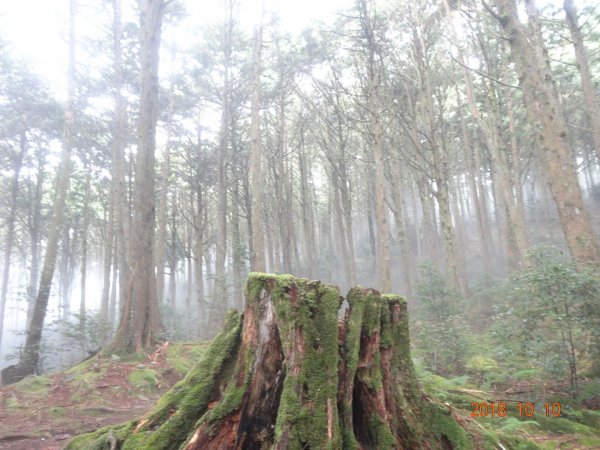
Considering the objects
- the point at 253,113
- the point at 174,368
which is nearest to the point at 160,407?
the point at 174,368

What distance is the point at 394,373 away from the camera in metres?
3.20

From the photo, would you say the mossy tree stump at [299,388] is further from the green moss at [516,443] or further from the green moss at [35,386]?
the green moss at [35,386]

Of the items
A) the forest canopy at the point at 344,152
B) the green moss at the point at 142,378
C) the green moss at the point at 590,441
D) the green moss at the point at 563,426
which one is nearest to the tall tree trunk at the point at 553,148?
the forest canopy at the point at 344,152

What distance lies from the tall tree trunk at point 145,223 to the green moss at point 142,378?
1.14m

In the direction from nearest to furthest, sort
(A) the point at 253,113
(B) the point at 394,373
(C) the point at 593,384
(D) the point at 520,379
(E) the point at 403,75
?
(B) the point at 394,373
(C) the point at 593,384
(D) the point at 520,379
(A) the point at 253,113
(E) the point at 403,75

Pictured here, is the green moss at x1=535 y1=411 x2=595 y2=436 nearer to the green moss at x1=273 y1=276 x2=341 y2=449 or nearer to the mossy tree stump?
the mossy tree stump

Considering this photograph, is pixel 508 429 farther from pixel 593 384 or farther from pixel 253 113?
pixel 253 113

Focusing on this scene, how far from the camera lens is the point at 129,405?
6.59m

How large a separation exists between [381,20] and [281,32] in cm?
665

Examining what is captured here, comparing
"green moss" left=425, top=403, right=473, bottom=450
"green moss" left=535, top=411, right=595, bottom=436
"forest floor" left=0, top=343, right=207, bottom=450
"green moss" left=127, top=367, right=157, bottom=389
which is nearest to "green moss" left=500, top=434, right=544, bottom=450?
"green moss" left=425, top=403, right=473, bottom=450

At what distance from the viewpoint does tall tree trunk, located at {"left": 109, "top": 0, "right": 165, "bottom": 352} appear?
887 centimetres
